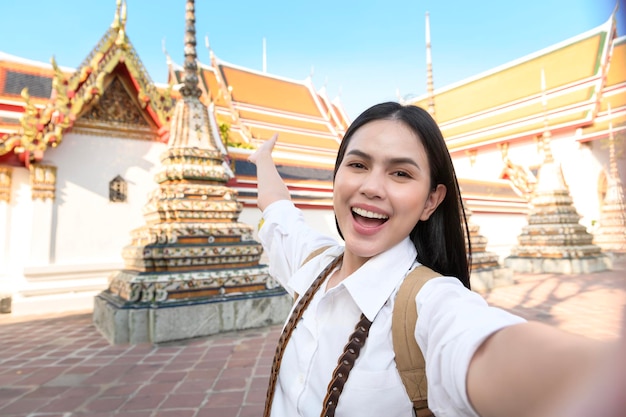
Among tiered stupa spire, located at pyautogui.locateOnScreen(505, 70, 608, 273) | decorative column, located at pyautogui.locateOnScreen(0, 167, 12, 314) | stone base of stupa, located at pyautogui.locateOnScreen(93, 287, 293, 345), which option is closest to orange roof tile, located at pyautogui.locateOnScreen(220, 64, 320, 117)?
tiered stupa spire, located at pyautogui.locateOnScreen(505, 70, 608, 273)

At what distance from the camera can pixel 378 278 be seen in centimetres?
97

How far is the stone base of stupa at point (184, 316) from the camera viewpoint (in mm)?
3965

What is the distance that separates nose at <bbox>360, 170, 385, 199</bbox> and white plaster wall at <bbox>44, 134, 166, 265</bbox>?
650 cm

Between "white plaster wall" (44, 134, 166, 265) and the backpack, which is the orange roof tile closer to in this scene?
"white plaster wall" (44, 134, 166, 265)

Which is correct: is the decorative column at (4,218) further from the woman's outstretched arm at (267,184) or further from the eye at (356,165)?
the eye at (356,165)

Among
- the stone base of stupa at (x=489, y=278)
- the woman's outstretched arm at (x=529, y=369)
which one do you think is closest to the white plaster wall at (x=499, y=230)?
the stone base of stupa at (x=489, y=278)

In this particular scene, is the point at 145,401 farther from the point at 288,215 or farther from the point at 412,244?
the point at 412,244

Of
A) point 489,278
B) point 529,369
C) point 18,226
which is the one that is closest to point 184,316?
point 18,226

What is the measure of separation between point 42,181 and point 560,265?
10698 mm

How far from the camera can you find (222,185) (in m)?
5.27

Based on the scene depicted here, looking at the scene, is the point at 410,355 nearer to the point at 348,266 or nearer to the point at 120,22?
the point at 348,266

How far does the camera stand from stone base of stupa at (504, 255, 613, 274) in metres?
9.30

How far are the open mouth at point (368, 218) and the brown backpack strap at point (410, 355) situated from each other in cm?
23

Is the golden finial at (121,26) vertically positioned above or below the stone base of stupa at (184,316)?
above
